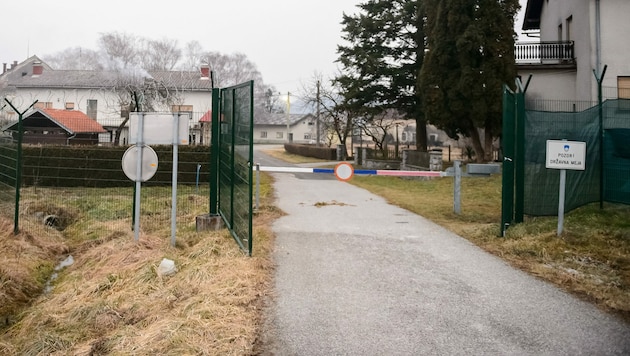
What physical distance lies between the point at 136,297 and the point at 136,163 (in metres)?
2.93

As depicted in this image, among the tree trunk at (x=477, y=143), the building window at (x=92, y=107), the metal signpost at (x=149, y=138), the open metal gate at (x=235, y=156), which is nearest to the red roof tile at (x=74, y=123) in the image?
the building window at (x=92, y=107)

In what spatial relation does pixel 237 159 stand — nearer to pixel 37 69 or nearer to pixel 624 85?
pixel 624 85

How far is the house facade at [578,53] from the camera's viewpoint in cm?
1869

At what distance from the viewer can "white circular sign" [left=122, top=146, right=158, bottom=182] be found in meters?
7.42

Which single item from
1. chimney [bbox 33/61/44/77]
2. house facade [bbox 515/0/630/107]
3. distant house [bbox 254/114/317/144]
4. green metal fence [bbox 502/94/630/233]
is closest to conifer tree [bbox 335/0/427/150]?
house facade [bbox 515/0/630/107]

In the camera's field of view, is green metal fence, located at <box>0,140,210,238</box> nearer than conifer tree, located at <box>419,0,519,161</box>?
Yes

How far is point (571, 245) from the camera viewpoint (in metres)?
7.14

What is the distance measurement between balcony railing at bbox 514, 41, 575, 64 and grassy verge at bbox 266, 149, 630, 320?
12.6 m

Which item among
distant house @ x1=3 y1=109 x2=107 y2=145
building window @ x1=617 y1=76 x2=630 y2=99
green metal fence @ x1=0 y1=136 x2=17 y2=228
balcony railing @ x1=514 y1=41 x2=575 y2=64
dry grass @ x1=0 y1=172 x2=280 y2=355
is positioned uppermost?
balcony railing @ x1=514 y1=41 x2=575 y2=64

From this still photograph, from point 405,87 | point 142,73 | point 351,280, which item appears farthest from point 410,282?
point 142,73

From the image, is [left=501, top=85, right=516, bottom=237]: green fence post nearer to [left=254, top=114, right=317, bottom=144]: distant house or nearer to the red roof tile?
the red roof tile

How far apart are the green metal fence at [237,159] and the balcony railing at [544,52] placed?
1789cm

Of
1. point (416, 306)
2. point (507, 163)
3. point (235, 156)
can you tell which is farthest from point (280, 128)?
point (416, 306)

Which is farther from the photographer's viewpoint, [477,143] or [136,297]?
[477,143]
